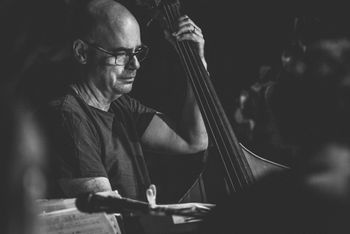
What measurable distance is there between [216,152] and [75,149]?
495 millimetres

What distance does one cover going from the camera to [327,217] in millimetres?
513

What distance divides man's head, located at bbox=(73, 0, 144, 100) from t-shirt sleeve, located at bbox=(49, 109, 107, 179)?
272 millimetres

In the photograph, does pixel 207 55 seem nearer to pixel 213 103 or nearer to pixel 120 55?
pixel 120 55

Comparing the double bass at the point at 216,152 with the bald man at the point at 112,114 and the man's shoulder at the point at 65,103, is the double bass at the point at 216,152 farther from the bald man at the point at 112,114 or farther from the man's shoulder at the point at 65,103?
the man's shoulder at the point at 65,103

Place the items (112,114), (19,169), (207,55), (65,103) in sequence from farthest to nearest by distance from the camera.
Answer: (207,55)
(112,114)
(65,103)
(19,169)

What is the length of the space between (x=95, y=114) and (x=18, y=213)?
4.88 feet

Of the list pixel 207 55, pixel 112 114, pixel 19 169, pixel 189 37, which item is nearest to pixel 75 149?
pixel 112 114

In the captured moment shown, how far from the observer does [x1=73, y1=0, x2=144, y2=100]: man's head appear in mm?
2041

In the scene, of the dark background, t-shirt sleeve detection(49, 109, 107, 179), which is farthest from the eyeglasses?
t-shirt sleeve detection(49, 109, 107, 179)

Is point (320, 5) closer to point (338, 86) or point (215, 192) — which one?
point (215, 192)

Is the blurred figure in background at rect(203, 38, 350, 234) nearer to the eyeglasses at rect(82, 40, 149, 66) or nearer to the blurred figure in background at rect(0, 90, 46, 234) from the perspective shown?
the blurred figure in background at rect(0, 90, 46, 234)

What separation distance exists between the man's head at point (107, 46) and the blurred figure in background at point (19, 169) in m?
1.54

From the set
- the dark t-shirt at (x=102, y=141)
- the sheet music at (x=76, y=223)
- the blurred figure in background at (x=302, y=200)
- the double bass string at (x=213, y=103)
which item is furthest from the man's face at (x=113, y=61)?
the blurred figure in background at (x=302, y=200)

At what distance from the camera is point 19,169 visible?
474mm
